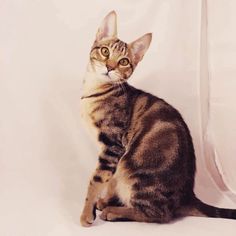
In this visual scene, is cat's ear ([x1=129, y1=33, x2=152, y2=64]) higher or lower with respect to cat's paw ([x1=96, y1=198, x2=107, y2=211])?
higher

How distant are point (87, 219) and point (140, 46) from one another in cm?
45

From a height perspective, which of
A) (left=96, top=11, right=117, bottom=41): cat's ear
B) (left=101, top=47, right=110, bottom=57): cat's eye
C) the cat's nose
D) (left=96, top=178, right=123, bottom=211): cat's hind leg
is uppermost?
(left=96, top=11, right=117, bottom=41): cat's ear

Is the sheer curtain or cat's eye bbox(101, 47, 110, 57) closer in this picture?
cat's eye bbox(101, 47, 110, 57)

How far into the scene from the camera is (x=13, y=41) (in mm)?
1229

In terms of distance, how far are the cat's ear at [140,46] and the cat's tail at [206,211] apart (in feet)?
1.28

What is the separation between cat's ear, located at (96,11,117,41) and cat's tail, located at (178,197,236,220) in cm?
47

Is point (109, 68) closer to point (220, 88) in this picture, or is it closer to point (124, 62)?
point (124, 62)

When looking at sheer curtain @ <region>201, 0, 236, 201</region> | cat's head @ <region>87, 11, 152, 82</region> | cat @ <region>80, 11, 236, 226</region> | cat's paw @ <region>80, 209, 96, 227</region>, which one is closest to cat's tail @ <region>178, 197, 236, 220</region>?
cat @ <region>80, 11, 236, 226</region>

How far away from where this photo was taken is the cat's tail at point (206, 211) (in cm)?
116

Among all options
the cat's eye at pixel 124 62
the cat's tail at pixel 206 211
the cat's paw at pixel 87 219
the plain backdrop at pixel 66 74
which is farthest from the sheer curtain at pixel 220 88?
the cat's paw at pixel 87 219

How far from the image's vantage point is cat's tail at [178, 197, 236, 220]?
116cm

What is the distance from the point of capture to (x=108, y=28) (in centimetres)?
119

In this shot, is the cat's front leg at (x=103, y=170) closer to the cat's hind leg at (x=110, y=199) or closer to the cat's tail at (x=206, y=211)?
the cat's hind leg at (x=110, y=199)

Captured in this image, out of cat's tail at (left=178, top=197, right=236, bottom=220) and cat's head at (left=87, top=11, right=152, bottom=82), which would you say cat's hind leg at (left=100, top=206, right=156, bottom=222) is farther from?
cat's head at (left=87, top=11, right=152, bottom=82)
